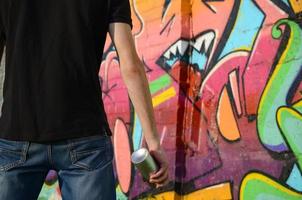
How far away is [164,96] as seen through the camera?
5.21 meters

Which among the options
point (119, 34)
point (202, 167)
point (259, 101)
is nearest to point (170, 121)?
point (202, 167)

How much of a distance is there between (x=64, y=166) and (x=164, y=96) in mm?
3093

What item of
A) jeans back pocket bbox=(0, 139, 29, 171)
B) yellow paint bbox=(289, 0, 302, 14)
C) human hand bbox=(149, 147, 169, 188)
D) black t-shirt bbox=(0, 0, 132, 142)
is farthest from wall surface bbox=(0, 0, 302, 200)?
jeans back pocket bbox=(0, 139, 29, 171)

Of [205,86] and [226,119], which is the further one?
[205,86]

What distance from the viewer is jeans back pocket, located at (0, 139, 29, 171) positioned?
217cm

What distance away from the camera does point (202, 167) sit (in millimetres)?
4844

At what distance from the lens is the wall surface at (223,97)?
14.0 feet

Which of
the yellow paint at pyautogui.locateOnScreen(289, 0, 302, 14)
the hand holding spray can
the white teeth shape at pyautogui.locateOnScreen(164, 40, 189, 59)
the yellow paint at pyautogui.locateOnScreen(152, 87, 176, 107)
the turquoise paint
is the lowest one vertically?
the yellow paint at pyautogui.locateOnScreen(152, 87, 176, 107)

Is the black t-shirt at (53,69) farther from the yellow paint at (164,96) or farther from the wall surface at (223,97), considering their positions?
the yellow paint at (164,96)

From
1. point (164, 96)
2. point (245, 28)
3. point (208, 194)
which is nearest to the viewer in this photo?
point (245, 28)

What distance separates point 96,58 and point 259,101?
2415 mm

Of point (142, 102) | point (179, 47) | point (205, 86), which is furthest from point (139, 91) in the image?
point (179, 47)

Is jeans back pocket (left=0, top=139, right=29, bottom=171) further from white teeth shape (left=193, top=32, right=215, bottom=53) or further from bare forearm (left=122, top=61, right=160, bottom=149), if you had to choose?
white teeth shape (left=193, top=32, right=215, bottom=53)

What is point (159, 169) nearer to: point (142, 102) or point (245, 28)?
point (142, 102)
